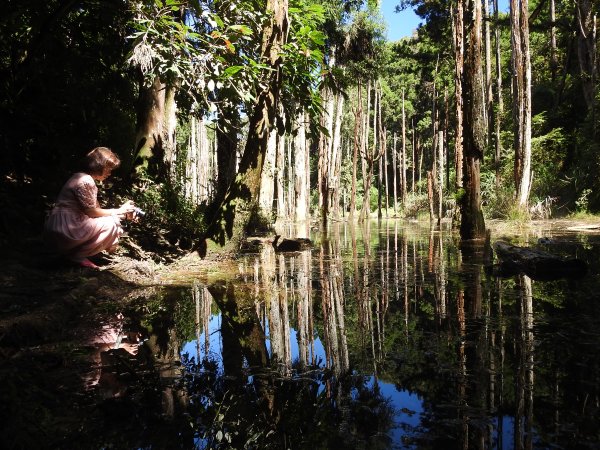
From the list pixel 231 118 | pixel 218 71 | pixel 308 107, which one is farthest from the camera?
pixel 231 118

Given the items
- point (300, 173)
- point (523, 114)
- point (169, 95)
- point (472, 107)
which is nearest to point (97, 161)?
point (169, 95)

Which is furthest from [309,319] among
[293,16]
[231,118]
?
[293,16]

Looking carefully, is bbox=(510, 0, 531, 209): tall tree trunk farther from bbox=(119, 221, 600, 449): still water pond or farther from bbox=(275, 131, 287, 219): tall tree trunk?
bbox=(119, 221, 600, 449): still water pond

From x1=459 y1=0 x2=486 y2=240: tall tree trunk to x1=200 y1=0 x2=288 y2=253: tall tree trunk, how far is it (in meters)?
3.85

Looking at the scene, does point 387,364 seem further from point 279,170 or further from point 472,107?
point 279,170

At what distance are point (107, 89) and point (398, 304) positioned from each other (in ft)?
22.4

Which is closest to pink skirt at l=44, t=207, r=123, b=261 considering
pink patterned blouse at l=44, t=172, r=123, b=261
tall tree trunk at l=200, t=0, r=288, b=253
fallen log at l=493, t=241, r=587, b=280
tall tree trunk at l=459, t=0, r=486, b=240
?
pink patterned blouse at l=44, t=172, r=123, b=261

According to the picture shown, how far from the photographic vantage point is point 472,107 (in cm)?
801

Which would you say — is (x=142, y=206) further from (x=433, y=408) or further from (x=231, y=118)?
(x=433, y=408)

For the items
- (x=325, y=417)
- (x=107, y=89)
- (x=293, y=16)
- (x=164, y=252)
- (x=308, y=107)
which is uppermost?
(x=293, y=16)

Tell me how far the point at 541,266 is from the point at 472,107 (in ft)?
13.7

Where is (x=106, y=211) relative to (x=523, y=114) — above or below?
below

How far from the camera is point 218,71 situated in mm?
5984

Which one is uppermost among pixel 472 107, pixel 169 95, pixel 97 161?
pixel 169 95
